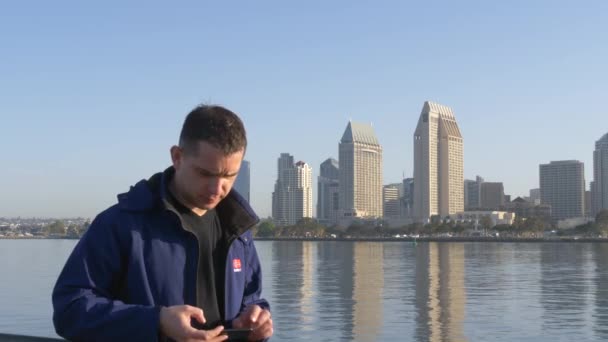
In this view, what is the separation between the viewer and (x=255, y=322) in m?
2.70

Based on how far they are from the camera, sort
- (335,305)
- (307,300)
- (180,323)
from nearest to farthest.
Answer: (180,323)
(335,305)
(307,300)

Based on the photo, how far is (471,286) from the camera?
3966cm

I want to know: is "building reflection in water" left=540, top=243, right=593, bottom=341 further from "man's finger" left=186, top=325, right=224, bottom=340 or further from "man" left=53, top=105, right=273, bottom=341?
"man's finger" left=186, top=325, right=224, bottom=340

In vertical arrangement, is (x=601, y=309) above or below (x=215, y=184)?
below

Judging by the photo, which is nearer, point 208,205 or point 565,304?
point 208,205

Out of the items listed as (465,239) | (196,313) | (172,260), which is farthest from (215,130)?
(465,239)

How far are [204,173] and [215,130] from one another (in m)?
0.14

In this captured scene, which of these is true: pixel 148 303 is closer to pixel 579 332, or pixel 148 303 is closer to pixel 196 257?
pixel 196 257

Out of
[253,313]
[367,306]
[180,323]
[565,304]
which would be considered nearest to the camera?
[180,323]

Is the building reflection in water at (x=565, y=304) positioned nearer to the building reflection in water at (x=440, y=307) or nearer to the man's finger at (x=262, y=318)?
the building reflection in water at (x=440, y=307)

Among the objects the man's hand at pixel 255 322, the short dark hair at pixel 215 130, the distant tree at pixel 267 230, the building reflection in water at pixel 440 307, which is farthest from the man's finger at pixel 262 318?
the distant tree at pixel 267 230

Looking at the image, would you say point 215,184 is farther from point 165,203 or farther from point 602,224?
point 602,224

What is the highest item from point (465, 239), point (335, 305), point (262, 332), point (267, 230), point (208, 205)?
point (267, 230)

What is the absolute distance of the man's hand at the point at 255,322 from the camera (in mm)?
2699
